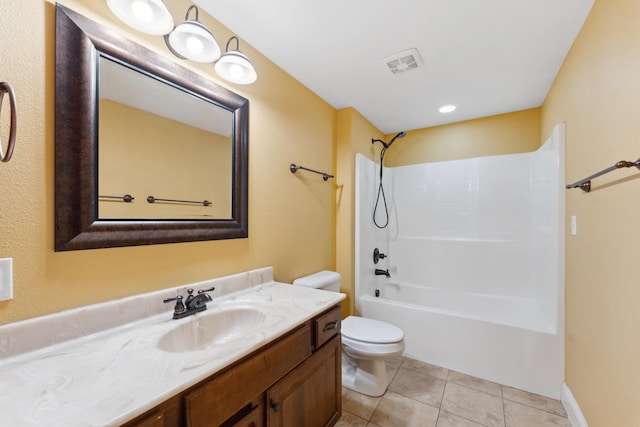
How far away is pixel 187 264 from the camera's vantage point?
1.29 meters

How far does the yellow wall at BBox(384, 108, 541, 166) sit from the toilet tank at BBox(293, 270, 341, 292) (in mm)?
1800

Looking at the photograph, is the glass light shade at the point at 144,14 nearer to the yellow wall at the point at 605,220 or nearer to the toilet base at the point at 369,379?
the yellow wall at the point at 605,220

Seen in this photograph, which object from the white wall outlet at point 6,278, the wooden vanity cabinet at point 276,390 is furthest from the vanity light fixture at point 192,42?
the wooden vanity cabinet at point 276,390

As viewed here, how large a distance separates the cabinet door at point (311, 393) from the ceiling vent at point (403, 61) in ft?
5.98

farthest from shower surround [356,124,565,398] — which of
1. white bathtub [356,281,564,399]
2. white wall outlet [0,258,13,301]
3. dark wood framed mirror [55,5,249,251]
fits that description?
white wall outlet [0,258,13,301]

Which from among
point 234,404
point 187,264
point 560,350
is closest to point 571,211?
point 560,350

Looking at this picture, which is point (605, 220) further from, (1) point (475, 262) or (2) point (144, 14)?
(2) point (144, 14)

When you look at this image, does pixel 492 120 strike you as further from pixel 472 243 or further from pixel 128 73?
pixel 128 73

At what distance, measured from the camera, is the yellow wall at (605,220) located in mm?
1023

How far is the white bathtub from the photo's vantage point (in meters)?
1.84


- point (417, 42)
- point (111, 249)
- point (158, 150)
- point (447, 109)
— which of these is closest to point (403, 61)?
point (417, 42)

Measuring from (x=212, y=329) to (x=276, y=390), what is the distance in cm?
42

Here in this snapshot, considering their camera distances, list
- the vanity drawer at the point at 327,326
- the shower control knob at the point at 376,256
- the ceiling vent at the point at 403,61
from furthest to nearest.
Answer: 1. the shower control knob at the point at 376,256
2. the ceiling vent at the point at 403,61
3. the vanity drawer at the point at 327,326

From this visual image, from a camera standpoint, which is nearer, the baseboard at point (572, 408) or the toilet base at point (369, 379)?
the baseboard at point (572, 408)
